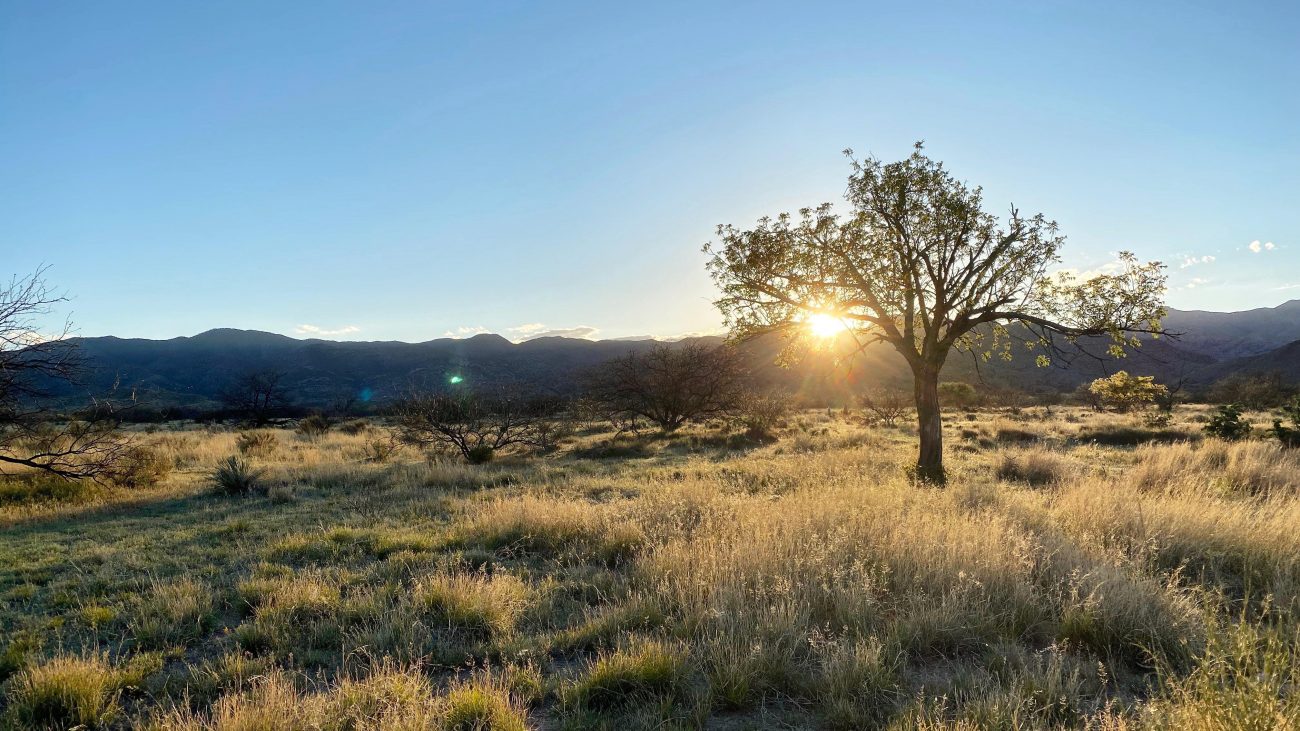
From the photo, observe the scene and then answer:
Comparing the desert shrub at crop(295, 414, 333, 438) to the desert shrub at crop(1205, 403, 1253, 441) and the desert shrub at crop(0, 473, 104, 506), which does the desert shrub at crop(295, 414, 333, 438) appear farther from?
the desert shrub at crop(1205, 403, 1253, 441)

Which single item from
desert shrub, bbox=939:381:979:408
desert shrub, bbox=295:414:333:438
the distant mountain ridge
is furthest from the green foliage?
the distant mountain ridge

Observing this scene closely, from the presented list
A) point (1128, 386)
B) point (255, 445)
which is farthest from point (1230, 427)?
point (255, 445)

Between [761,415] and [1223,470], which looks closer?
[1223,470]

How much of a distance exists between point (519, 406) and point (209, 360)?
571 ft

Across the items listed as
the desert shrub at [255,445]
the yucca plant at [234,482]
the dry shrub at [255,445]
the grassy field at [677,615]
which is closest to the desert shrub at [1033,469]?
the grassy field at [677,615]

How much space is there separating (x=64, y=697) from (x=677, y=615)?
4.39 meters

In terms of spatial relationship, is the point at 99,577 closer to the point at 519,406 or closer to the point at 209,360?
the point at 519,406

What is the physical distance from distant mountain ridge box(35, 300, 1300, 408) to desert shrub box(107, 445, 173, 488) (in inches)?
2825

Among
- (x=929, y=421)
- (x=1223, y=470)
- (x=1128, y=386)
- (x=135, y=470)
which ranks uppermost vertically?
(x=1128, y=386)

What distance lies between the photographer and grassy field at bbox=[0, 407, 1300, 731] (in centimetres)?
351

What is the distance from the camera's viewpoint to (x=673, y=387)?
2961 centimetres

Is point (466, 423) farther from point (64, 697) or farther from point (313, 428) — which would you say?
point (64, 697)

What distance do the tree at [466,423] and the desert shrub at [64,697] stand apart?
1467cm

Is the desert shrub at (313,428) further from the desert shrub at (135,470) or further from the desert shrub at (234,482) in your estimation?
the desert shrub at (234,482)
